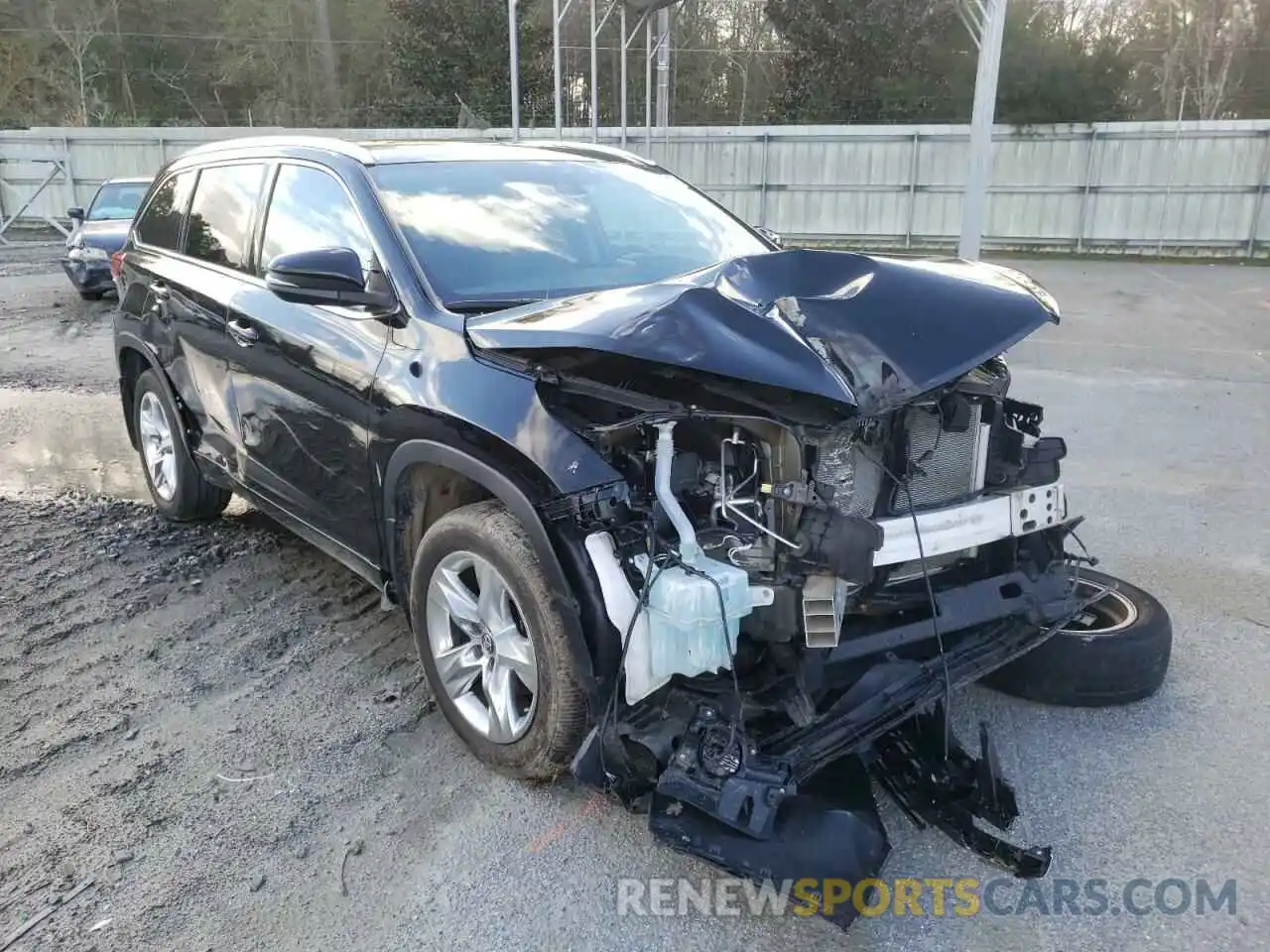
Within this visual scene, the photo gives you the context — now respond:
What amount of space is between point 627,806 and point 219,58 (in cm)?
3834

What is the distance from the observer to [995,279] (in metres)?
3.16

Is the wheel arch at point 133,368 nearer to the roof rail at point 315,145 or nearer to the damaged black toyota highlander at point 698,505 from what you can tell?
the roof rail at point 315,145

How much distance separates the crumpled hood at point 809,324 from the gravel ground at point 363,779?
4.48ft

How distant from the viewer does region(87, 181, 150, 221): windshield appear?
1492 centimetres

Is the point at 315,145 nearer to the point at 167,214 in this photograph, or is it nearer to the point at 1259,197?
the point at 167,214

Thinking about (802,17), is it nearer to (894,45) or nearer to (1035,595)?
(894,45)

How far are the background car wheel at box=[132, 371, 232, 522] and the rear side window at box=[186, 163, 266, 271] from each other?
33.6 inches

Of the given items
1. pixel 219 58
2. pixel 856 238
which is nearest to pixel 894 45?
pixel 856 238

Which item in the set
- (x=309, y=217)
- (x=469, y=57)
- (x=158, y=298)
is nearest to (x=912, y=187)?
(x=469, y=57)

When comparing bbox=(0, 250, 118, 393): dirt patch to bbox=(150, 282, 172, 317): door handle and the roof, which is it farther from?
the roof

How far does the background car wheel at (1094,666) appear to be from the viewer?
11.3 feet

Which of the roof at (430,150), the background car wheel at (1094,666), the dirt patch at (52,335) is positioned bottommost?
the dirt patch at (52,335)

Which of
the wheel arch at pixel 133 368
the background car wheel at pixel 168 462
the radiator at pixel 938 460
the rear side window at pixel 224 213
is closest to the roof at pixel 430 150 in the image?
the rear side window at pixel 224 213

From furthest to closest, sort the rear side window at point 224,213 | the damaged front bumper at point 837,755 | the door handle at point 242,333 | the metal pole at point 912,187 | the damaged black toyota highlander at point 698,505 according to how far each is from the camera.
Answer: the metal pole at point 912,187
the rear side window at point 224,213
the door handle at point 242,333
the damaged black toyota highlander at point 698,505
the damaged front bumper at point 837,755
